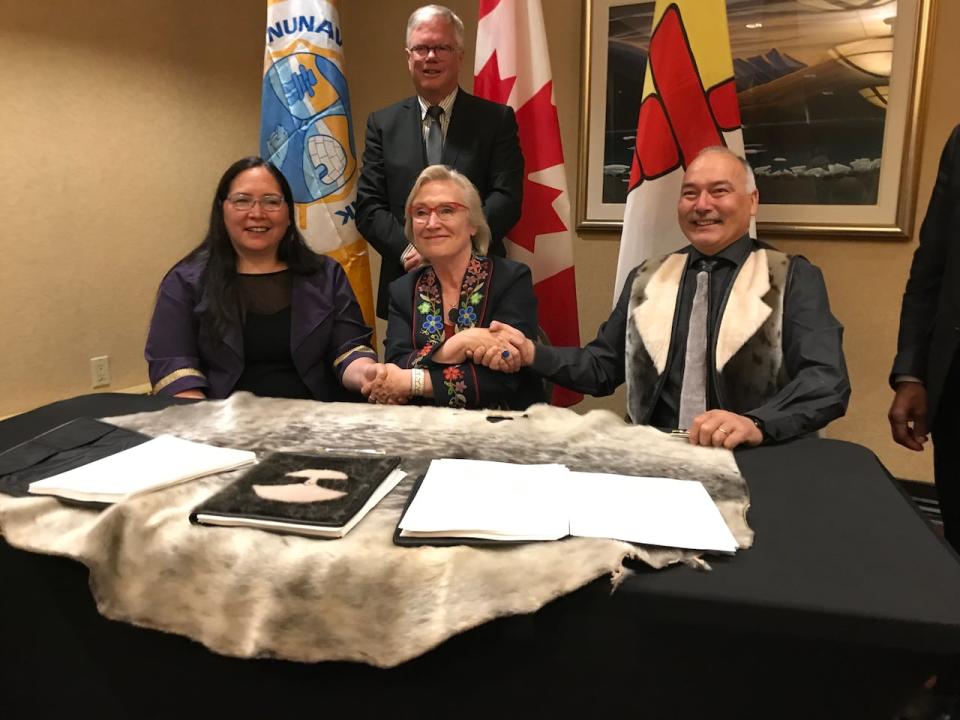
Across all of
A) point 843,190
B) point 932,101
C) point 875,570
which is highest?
point 932,101

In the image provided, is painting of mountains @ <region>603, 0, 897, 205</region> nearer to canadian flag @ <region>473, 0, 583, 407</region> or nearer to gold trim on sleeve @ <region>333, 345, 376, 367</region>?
canadian flag @ <region>473, 0, 583, 407</region>

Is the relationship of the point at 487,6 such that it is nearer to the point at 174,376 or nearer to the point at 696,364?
the point at 696,364

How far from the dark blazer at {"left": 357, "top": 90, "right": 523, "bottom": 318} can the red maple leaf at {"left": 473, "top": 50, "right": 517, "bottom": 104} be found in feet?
0.77

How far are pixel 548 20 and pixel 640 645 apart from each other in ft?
9.73

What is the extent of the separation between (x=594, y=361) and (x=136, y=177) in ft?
7.35

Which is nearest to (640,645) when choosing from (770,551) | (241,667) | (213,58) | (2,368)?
(770,551)

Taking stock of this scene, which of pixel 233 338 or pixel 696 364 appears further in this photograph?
pixel 233 338

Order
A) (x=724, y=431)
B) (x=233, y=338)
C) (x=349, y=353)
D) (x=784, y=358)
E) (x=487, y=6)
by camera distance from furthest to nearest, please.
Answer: (x=487, y=6) → (x=349, y=353) → (x=233, y=338) → (x=784, y=358) → (x=724, y=431)

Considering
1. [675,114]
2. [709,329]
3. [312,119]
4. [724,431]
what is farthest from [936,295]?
[312,119]

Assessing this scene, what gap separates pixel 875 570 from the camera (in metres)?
0.79

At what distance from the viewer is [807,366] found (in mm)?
1522

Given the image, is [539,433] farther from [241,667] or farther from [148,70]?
[148,70]

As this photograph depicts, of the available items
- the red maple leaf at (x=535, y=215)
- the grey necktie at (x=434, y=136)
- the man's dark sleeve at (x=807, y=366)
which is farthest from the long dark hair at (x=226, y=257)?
the man's dark sleeve at (x=807, y=366)

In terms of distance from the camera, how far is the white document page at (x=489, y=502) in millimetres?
861
